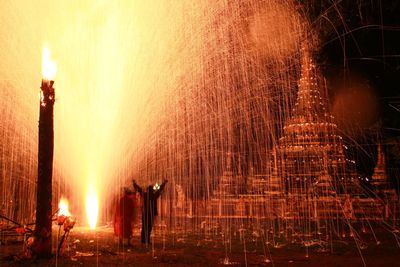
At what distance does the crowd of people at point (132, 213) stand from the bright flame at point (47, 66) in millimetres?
4038

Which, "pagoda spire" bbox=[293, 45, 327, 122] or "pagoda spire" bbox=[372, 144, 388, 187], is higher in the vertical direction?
"pagoda spire" bbox=[293, 45, 327, 122]

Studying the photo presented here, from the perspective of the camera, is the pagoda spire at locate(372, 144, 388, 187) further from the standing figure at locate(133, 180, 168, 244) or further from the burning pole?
the burning pole

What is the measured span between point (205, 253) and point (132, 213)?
2801mm

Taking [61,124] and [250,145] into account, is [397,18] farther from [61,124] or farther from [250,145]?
[250,145]

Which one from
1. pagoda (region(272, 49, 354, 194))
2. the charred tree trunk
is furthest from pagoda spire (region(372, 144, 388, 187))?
the charred tree trunk

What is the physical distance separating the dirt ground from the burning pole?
1.33 feet

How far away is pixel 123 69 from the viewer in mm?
18297

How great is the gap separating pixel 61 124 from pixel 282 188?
1567 centimetres

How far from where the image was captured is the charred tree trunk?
9352 mm

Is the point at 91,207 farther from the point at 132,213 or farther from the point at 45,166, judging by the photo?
the point at 45,166

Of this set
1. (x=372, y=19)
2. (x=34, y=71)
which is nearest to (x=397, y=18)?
(x=372, y=19)

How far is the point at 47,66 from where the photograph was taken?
9547mm

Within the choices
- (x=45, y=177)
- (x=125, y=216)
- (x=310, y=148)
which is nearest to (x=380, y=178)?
(x=310, y=148)

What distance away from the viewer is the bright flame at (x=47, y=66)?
9.54 metres
